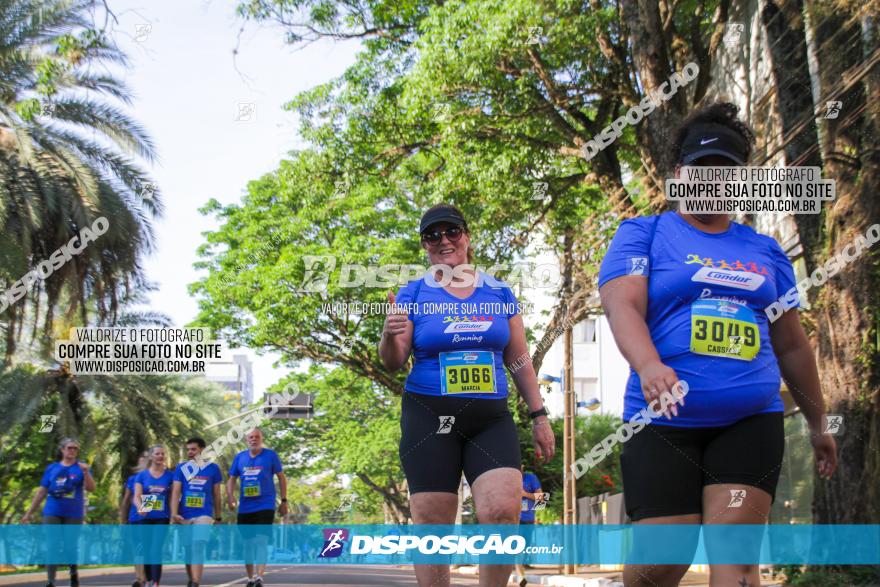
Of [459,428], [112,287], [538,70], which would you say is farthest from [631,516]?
[112,287]

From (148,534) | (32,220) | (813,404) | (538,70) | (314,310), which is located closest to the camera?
(813,404)

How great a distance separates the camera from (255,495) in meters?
11.4

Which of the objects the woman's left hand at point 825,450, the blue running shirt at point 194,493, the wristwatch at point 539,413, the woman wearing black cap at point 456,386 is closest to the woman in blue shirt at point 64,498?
the blue running shirt at point 194,493

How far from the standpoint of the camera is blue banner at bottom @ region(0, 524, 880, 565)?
3.27m

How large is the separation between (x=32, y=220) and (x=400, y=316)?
48.4 ft

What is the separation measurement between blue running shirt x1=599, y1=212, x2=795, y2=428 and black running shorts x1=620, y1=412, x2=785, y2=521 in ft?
0.14

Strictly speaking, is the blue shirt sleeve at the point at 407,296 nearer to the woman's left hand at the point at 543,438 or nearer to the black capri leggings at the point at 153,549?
the woman's left hand at the point at 543,438

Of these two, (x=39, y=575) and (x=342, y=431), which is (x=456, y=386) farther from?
Result: (x=342, y=431)

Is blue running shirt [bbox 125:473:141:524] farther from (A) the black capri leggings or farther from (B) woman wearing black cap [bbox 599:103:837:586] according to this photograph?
(B) woman wearing black cap [bbox 599:103:837:586]

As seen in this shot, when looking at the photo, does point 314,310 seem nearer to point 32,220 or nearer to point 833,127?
point 32,220

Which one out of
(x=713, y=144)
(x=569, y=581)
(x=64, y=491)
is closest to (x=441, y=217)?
(x=713, y=144)

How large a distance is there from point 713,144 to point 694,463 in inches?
42.3

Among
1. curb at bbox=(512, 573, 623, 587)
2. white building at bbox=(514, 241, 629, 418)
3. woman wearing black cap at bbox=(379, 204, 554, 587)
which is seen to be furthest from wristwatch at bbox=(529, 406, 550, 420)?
white building at bbox=(514, 241, 629, 418)

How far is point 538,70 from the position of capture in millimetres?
15562
